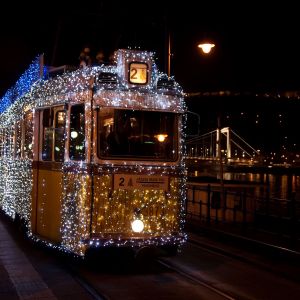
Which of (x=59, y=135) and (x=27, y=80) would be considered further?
(x=27, y=80)

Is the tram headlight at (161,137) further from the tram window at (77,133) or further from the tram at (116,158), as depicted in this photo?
the tram window at (77,133)

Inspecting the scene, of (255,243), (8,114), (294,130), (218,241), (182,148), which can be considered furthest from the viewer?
(294,130)

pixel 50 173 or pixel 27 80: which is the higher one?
pixel 27 80

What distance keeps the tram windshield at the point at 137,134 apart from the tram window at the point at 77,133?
30 centimetres

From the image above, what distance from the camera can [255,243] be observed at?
12.8 metres

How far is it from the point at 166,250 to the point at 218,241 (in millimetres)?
4365

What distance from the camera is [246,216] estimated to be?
53.8 ft

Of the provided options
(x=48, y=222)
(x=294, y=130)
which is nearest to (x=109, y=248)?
(x=48, y=222)

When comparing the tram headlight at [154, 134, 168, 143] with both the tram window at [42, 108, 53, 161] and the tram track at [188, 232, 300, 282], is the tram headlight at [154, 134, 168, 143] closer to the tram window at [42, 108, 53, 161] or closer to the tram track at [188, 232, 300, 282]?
the tram window at [42, 108, 53, 161]

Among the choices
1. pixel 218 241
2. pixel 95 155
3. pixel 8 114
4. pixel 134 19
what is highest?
pixel 134 19

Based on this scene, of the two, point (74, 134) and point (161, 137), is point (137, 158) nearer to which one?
point (161, 137)

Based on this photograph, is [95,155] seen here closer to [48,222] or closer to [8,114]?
[48,222]

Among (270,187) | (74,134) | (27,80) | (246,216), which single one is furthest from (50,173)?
(270,187)

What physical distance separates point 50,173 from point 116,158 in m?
1.58
